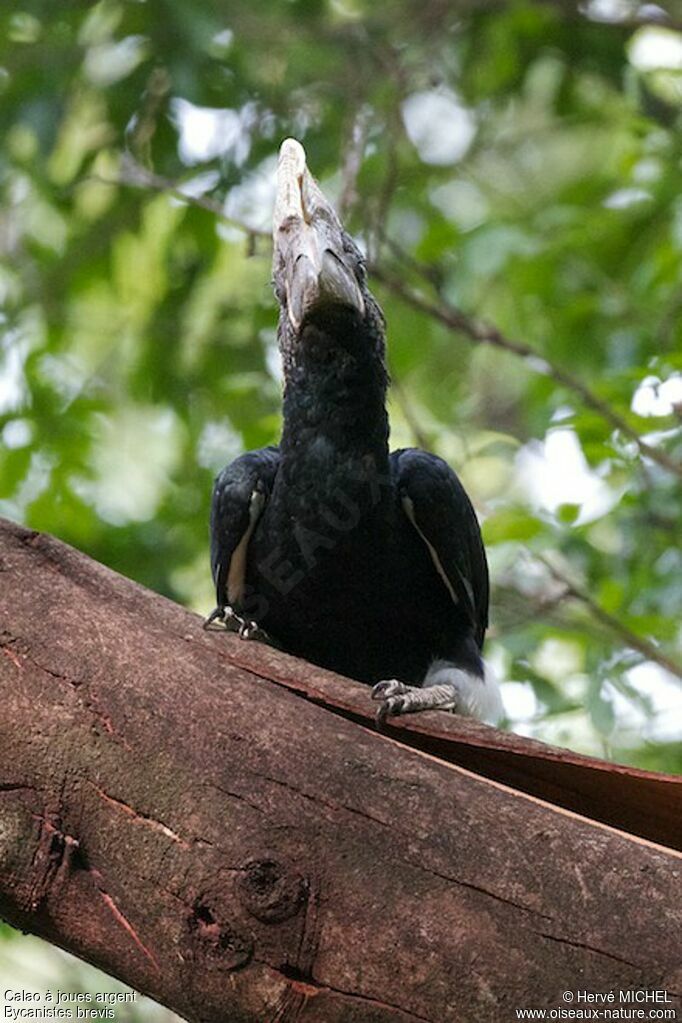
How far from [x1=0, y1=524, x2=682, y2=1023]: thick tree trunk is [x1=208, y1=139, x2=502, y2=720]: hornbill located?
1.31 m

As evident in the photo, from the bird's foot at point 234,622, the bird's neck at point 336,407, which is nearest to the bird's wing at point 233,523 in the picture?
the bird's neck at point 336,407

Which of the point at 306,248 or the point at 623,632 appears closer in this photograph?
the point at 306,248

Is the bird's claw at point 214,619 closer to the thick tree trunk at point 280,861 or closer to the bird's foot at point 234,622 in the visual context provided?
the bird's foot at point 234,622

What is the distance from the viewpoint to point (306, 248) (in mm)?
4504

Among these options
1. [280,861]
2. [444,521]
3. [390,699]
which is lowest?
[280,861]

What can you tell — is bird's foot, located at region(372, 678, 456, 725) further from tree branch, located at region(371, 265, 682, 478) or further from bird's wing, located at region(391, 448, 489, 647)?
tree branch, located at region(371, 265, 682, 478)

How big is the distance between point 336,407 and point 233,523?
0.57 m

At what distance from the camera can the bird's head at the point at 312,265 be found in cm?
448

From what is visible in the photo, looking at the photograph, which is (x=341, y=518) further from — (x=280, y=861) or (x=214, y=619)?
(x=280, y=861)

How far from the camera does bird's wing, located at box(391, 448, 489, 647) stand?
15.7 ft

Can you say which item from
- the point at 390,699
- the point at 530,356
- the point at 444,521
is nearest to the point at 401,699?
the point at 390,699

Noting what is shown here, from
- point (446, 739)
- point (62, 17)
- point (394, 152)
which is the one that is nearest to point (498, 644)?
point (394, 152)

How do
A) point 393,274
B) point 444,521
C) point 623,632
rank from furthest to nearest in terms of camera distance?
1. point 393,274
2. point 623,632
3. point 444,521

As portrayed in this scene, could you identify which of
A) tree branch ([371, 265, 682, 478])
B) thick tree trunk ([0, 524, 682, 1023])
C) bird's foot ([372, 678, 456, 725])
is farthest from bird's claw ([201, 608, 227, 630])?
tree branch ([371, 265, 682, 478])
